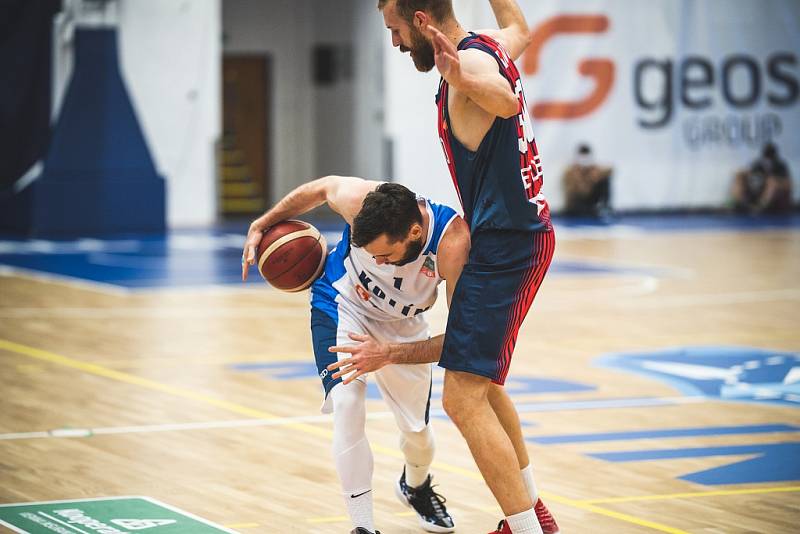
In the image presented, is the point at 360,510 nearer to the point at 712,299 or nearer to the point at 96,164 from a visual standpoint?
the point at 712,299

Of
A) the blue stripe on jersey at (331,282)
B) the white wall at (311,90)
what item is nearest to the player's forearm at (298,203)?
the blue stripe on jersey at (331,282)

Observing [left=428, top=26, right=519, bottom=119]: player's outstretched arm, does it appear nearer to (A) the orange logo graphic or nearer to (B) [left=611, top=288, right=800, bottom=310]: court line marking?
(B) [left=611, top=288, right=800, bottom=310]: court line marking

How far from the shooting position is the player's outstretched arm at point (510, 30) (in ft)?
15.0

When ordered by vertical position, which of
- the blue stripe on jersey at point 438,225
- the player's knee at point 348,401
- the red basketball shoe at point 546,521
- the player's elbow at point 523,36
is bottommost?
the red basketball shoe at point 546,521

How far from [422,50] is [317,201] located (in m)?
0.85

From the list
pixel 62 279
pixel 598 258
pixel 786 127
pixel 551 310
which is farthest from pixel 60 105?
pixel 786 127

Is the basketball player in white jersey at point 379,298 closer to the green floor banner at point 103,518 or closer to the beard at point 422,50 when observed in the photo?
the beard at point 422,50

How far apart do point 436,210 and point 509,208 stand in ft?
1.31

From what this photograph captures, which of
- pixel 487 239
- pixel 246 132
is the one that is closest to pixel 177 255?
pixel 246 132

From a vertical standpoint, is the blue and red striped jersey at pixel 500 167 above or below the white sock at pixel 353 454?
above

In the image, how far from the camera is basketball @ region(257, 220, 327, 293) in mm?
4965

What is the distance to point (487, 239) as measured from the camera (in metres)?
4.33

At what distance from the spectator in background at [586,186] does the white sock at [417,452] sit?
55.7 feet

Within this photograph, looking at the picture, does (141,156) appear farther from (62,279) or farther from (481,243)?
(481,243)
